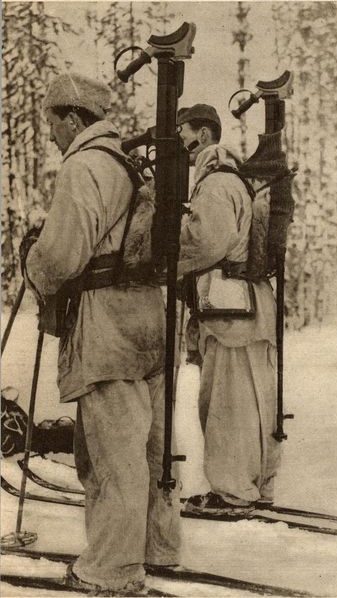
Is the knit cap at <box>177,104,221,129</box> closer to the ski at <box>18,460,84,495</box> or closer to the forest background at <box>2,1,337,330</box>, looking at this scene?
the forest background at <box>2,1,337,330</box>

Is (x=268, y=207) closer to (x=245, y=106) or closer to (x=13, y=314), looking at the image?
(x=245, y=106)

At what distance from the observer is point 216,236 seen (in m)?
2.79

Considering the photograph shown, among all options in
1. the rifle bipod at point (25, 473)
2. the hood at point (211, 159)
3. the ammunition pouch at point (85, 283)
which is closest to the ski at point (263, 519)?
the rifle bipod at point (25, 473)

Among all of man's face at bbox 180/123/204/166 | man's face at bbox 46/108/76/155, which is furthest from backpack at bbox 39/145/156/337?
man's face at bbox 180/123/204/166

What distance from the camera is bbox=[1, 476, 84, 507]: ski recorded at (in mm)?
2801

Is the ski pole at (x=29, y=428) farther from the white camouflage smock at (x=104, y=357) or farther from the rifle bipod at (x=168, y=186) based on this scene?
the rifle bipod at (x=168, y=186)

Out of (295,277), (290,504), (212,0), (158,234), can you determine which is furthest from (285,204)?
(290,504)

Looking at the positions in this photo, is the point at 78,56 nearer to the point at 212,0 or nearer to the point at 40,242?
the point at 212,0

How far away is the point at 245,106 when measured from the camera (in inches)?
112

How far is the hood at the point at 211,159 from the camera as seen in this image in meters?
2.87

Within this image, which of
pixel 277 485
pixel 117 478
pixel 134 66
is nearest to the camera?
pixel 117 478

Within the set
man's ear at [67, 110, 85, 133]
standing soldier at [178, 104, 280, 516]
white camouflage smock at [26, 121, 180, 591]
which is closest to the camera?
white camouflage smock at [26, 121, 180, 591]

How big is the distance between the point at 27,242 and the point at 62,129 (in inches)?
13.3

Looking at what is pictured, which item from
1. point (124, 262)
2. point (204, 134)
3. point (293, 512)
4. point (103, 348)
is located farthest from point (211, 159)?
point (293, 512)
